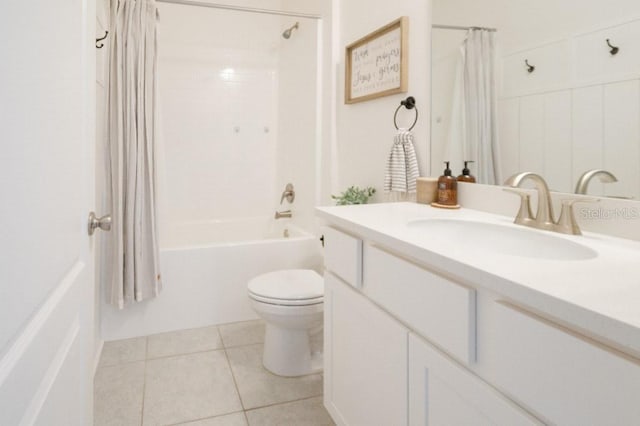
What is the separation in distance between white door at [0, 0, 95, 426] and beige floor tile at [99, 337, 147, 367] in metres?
1.16

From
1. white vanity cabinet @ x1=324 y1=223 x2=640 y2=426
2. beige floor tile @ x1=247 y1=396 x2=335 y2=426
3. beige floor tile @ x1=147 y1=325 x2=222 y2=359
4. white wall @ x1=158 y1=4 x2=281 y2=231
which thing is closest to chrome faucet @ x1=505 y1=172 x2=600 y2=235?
white vanity cabinet @ x1=324 y1=223 x2=640 y2=426

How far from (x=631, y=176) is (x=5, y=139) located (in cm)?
130

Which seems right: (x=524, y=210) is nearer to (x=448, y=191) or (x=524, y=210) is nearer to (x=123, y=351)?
(x=448, y=191)

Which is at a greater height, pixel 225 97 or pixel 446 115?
pixel 225 97

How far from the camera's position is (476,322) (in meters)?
0.80

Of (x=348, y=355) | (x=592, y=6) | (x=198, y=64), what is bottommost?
(x=348, y=355)

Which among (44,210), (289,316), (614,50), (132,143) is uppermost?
(614,50)

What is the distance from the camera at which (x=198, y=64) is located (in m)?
3.37

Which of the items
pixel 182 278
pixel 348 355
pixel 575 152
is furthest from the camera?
pixel 182 278

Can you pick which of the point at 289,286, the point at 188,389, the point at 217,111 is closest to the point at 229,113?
the point at 217,111

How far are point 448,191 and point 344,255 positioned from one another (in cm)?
53

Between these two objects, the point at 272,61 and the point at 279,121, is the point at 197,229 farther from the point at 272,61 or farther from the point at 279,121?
the point at 272,61

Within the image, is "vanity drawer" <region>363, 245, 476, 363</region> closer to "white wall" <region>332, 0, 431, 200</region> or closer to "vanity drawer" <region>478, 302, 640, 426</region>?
"vanity drawer" <region>478, 302, 640, 426</region>

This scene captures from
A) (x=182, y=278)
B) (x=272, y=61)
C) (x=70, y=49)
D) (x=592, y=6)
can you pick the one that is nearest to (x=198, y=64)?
(x=272, y=61)
